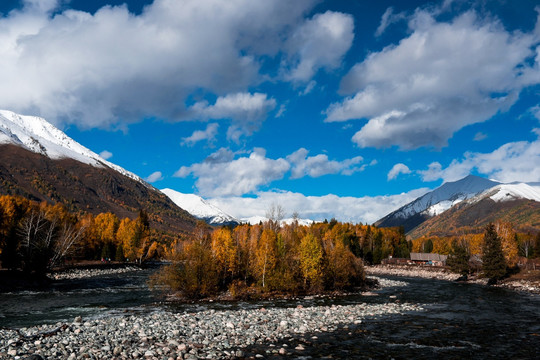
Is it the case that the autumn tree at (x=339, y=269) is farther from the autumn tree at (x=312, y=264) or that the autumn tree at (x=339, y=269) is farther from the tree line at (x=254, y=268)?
the autumn tree at (x=312, y=264)

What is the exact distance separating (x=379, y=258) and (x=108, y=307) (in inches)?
4883

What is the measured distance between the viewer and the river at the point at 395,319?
24016mm

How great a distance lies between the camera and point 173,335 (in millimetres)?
25609

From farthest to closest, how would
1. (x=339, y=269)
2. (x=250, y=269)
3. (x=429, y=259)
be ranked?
1. (x=429, y=259)
2. (x=339, y=269)
3. (x=250, y=269)

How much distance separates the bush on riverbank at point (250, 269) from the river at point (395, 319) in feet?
14.3

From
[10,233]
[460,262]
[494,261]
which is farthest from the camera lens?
[460,262]

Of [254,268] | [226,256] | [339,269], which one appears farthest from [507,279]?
[226,256]

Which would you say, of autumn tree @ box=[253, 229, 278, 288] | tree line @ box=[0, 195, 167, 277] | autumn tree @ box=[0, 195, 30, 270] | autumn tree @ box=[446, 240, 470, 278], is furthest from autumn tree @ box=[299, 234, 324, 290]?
autumn tree @ box=[0, 195, 30, 270]

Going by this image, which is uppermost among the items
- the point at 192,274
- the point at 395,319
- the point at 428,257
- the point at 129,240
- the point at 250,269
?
the point at 129,240

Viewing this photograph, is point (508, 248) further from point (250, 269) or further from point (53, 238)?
point (53, 238)

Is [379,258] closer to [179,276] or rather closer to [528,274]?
[528,274]

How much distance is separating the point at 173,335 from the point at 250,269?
3139 cm

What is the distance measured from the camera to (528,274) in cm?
8175

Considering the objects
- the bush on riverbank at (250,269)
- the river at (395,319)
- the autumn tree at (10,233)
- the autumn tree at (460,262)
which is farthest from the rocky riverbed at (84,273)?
the autumn tree at (460,262)
